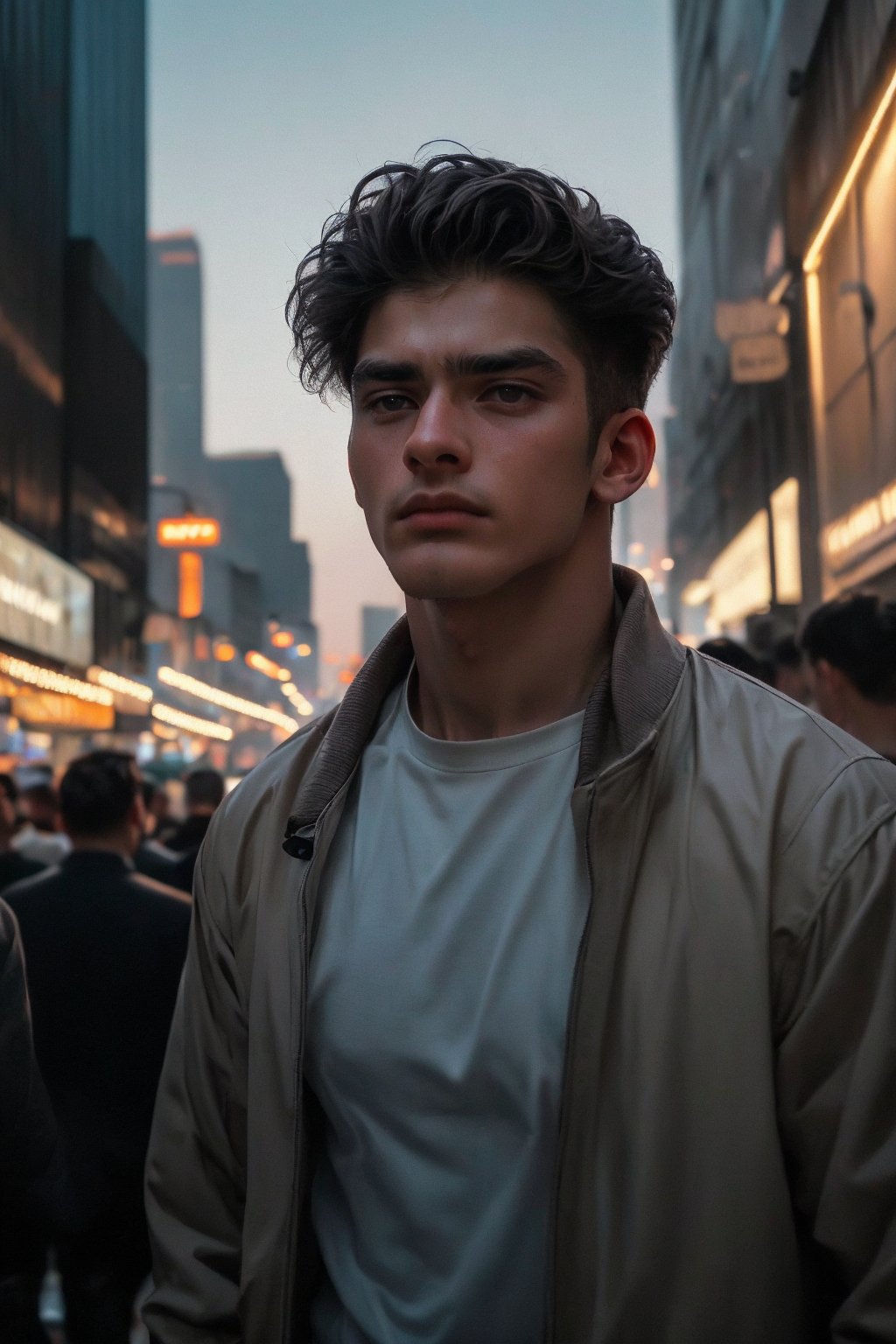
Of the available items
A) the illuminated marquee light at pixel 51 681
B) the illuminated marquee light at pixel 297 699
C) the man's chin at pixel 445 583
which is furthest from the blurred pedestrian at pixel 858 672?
the illuminated marquee light at pixel 297 699

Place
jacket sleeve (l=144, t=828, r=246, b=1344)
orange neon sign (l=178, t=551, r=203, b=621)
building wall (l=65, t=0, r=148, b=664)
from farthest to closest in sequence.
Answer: orange neon sign (l=178, t=551, r=203, b=621), building wall (l=65, t=0, r=148, b=664), jacket sleeve (l=144, t=828, r=246, b=1344)

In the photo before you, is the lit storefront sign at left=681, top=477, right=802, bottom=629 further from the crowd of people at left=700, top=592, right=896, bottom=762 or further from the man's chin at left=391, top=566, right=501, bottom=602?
the man's chin at left=391, top=566, right=501, bottom=602

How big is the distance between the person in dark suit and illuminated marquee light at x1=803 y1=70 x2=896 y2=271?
7.73m

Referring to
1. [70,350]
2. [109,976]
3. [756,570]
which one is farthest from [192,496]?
[109,976]

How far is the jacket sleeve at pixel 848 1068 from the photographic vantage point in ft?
5.45

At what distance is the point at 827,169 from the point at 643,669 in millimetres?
12558

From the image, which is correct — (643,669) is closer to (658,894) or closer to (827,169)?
(658,894)

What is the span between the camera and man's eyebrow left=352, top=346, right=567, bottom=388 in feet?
6.48

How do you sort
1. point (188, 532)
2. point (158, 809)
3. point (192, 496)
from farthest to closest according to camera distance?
point (192, 496) → point (188, 532) → point (158, 809)

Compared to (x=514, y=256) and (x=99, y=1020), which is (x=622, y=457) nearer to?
(x=514, y=256)

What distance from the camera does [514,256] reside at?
2.01 meters

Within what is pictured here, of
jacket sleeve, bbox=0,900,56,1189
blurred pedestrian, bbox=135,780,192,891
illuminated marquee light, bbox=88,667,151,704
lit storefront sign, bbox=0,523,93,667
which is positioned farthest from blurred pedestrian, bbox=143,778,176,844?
illuminated marquee light, bbox=88,667,151,704

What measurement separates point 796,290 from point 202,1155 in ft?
50.2

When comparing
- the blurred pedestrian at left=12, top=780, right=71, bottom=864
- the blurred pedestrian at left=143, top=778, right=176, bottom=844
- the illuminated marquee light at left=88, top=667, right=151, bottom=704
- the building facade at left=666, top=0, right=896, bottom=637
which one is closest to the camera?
the blurred pedestrian at left=12, top=780, right=71, bottom=864
